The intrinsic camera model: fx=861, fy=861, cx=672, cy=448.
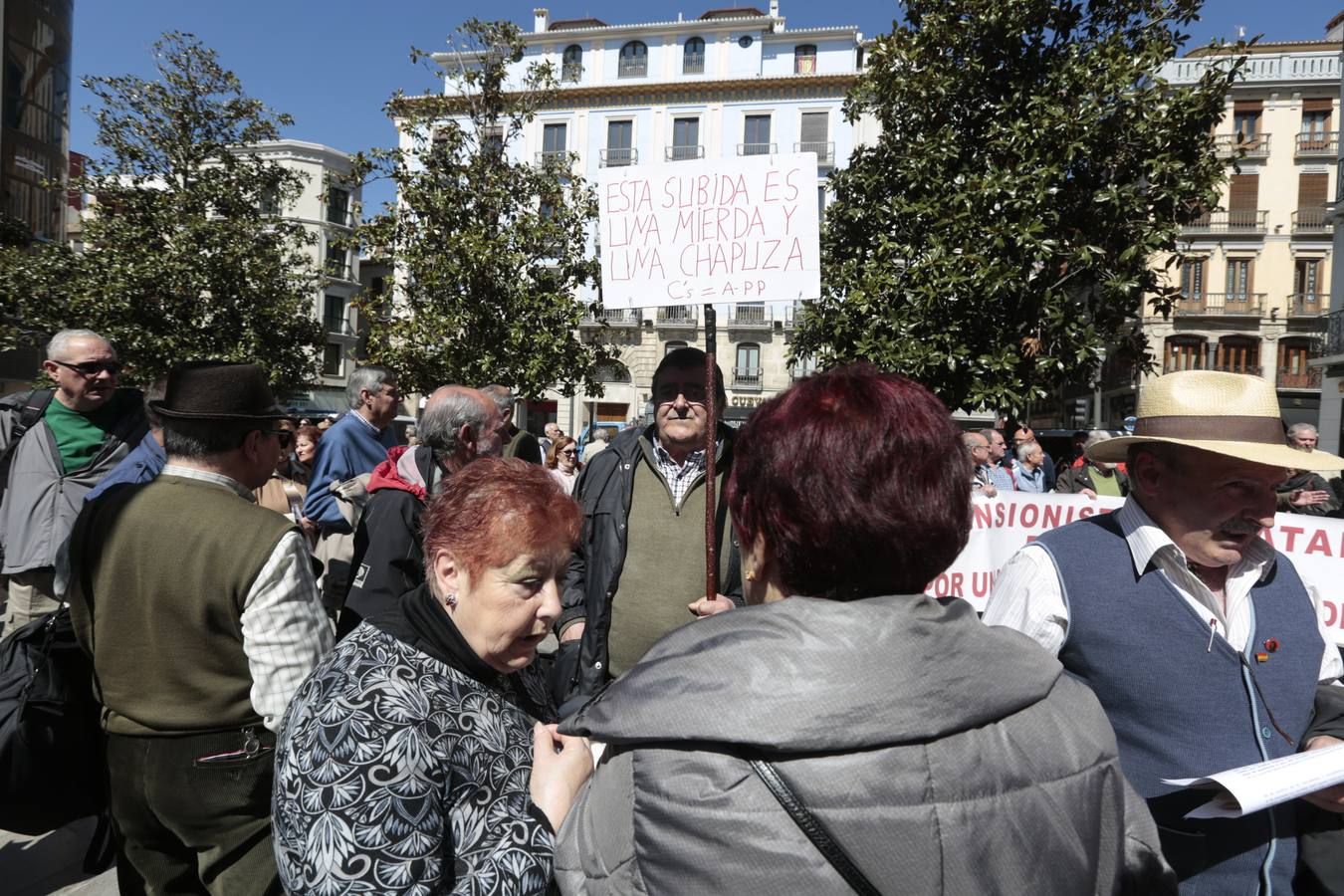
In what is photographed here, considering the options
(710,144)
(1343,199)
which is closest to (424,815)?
(1343,199)

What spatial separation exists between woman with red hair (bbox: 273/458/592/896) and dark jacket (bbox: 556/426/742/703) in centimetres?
109

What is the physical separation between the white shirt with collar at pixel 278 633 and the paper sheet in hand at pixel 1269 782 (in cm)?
189

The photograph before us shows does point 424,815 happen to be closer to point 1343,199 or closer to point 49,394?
point 49,394

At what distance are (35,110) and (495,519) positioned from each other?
1481 cm

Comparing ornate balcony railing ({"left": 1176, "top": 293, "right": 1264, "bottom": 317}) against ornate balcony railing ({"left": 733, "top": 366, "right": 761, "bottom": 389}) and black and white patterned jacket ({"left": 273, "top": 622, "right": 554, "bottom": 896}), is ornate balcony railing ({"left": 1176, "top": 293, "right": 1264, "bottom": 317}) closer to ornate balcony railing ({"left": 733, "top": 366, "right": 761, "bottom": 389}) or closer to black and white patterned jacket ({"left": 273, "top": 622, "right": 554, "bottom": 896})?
ornate balcony railing ({"left": 733, "top": 366, "right": 761, "bottom": 389})

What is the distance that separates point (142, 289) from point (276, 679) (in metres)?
17.8

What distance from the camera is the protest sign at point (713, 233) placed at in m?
2.72

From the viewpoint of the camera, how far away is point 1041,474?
1022 cm

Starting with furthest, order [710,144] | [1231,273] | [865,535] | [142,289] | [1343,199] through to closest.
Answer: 1. [710,144]
2. [1231,273]
3. [1343,199]
4. [142,289]
5. [865,535]

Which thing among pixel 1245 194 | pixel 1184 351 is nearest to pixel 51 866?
pixel 1184 351

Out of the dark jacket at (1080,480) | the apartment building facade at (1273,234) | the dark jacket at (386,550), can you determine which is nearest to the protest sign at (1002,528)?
the dark jacket at (1080,480)

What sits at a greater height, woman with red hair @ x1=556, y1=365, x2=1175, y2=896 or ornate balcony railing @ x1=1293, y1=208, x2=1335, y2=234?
ornate balcony railing @ x1=1293, y1=208, x2=1335, y2=234

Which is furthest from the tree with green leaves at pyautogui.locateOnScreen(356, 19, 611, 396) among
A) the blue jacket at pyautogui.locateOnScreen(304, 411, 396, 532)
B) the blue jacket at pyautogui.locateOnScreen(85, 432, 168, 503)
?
the blue jacket at pyautogui.locateOnScreen(85, 432, 168, 503)

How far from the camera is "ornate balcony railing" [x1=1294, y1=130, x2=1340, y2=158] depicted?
32156 millimetres
